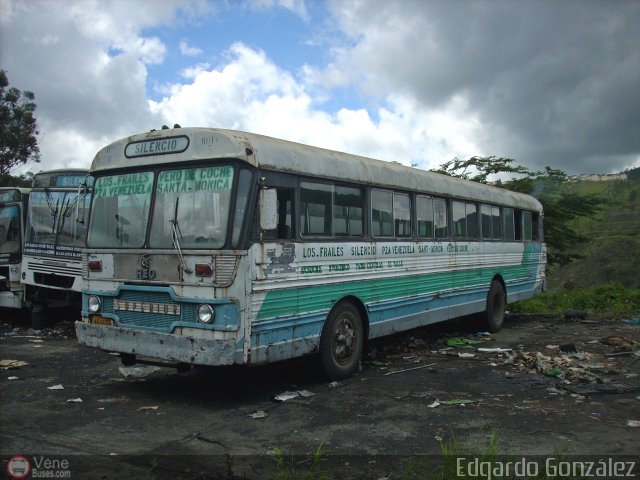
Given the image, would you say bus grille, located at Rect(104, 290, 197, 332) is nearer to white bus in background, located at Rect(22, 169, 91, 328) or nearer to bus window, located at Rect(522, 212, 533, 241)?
white bus in background, located at Rect(22, 169, 91, 328)

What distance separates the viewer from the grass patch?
16484 mm

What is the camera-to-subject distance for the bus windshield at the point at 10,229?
11.9 meters

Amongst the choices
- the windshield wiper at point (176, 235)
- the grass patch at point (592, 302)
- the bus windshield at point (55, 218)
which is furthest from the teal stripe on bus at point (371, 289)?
the bus windshield at point (55, 218)

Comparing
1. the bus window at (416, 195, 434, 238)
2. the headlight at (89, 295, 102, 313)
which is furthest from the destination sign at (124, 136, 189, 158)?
the bus window at (416, 195, 434, 238)

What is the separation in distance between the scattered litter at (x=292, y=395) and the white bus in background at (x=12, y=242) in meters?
7.48

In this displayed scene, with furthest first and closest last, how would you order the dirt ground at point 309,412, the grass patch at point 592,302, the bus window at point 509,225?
the grass patch at point 592,302, the bus window at point 509,225, the dirt ground at point 309,412

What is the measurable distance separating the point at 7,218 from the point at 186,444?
9.43 meters

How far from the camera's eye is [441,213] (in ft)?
31.7

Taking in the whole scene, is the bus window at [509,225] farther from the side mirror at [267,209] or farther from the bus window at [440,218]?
the side mirror at [267,209]

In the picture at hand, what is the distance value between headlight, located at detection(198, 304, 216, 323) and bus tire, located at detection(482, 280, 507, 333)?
7.28 metres

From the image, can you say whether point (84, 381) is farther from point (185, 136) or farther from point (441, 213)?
point (441, 213)

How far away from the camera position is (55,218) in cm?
1108

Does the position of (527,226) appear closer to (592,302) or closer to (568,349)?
(568,349)

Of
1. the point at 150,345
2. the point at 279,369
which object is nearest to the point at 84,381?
the point at 150,345
